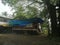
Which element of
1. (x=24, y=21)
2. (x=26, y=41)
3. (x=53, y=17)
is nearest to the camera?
(x=26, y=41)

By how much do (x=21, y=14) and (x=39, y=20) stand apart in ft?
7.03

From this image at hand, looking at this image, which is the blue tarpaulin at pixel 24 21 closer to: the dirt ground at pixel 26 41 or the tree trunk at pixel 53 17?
the tree trunk at pixel 53 17

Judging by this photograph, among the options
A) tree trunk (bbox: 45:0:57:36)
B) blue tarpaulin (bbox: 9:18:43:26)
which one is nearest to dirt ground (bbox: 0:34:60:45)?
tree trunk (bbox: 45:0:57:36)

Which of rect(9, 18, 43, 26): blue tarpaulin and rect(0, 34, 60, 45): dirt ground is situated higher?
rect(9, 18, 43, 26): blue tarpaulin

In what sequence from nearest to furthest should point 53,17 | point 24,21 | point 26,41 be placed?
1. point 26,41
2. point 53,17
3. point 24,21

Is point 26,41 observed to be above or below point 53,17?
below

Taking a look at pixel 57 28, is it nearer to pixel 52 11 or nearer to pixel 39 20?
pixel 52 11

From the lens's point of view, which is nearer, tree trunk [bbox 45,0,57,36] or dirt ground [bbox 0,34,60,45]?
dirt ground [bbox 0,34,60,45]

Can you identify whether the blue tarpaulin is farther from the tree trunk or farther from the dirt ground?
the dirt ground

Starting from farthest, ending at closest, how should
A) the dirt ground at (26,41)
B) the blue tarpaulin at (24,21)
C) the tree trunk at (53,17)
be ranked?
the blue tarpaulin at (24,21) → the tree trunk at (53,17) → the dirt ground at (26,41)

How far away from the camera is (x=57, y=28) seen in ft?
59.6

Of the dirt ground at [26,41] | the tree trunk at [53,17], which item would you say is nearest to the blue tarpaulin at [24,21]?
the tree trunk at [53,17]

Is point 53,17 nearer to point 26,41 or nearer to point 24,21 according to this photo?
point 24,21

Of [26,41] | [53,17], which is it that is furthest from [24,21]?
[26,41]
